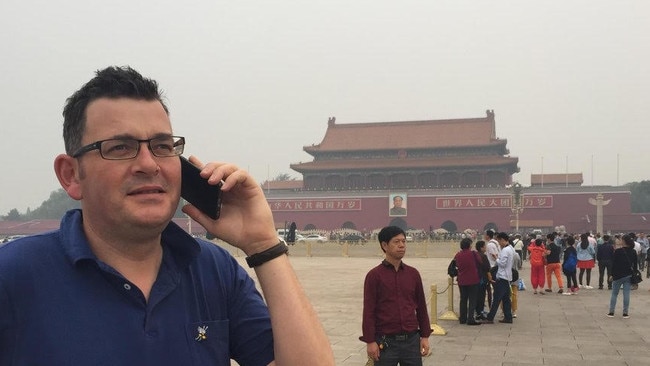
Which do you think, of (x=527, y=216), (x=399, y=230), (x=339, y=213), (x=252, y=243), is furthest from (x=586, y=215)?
(x=252, y=243)

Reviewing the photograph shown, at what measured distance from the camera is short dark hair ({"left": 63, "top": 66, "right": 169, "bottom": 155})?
3.83ft

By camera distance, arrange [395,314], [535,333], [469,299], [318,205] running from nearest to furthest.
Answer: [395,314]
[535,333]
[469,299]
[318,205]

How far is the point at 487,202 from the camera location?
42.5 metres

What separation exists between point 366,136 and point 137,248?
48.2 metres

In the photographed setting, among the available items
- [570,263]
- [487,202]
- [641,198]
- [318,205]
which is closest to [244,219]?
[570,263]

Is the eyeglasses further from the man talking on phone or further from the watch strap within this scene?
the watch strap

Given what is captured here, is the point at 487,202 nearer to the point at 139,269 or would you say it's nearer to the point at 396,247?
the point at 396,247

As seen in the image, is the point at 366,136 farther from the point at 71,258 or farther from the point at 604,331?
the point at 71,258

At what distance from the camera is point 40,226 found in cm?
5178

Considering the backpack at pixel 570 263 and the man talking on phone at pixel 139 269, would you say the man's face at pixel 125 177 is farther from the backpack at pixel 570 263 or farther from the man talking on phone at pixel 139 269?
the backpack at pixel 570 263

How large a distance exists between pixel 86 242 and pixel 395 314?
274cm

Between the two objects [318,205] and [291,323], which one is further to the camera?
[318,205]

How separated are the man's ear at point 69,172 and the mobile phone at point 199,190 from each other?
0.19 meters

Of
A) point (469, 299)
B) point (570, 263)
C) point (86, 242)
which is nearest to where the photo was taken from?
point (86, 242)
